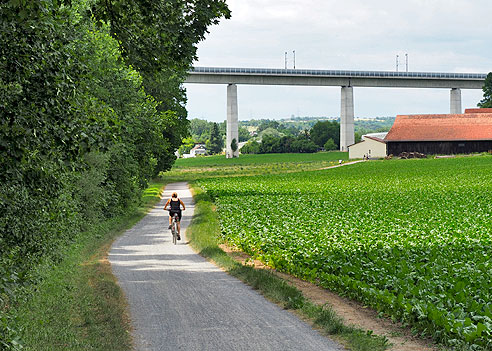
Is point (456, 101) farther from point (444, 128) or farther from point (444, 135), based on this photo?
point (444, 135)

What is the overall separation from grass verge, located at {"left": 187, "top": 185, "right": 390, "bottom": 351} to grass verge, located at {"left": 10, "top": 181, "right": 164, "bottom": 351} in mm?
3033

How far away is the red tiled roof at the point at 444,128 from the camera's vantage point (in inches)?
Result: 4328

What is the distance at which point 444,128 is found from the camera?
4446 inches

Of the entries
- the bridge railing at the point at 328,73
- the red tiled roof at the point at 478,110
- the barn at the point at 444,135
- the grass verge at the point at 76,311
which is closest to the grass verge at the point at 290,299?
the grass verge at the point at 76,311

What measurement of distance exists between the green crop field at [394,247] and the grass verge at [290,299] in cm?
89

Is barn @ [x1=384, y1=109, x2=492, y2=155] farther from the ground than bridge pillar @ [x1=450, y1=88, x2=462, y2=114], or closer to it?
closer to it

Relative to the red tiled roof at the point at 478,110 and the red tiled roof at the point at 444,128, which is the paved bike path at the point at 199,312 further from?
the red tiled roof at the point at 478,110

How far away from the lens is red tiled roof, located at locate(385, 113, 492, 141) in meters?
110

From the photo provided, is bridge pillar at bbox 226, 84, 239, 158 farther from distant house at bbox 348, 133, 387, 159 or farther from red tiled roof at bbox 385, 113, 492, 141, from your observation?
red tiled roof at bbox 385, 113, 492, 141

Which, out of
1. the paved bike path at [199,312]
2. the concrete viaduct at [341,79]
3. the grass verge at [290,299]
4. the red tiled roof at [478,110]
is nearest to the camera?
the grass verge at [290,299]

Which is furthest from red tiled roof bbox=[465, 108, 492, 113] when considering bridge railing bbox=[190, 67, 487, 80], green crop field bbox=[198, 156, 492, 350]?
green crop field bbox=[198, 156, 492, 350]

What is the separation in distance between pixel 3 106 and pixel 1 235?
3.88 m

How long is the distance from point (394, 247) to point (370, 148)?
9988 cm

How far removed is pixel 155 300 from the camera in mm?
14594
